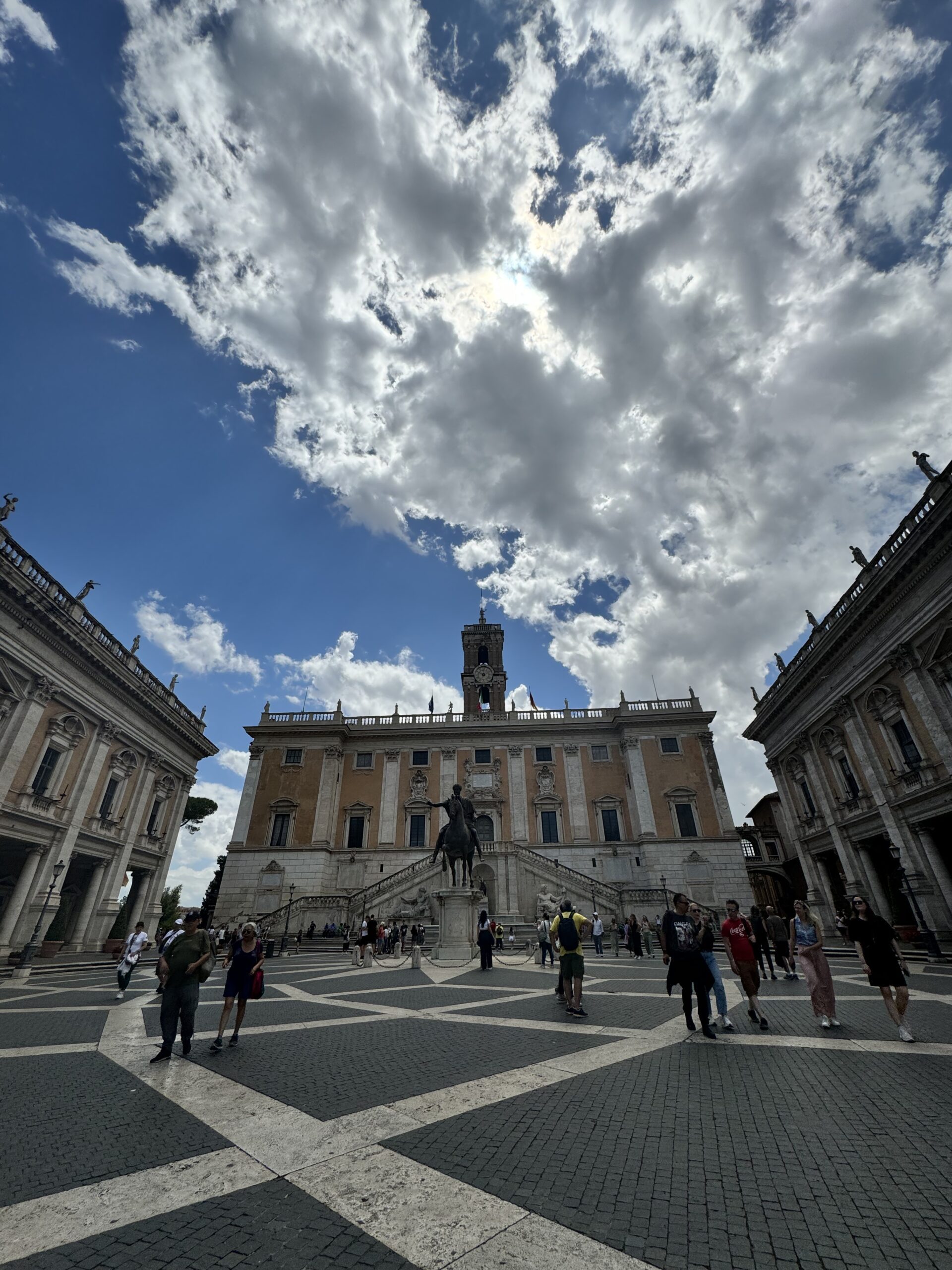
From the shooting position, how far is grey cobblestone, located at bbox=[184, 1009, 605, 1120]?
4879 millimetres

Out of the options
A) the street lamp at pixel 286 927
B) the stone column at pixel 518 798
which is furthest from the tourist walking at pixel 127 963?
the stone column at pixel 518 798

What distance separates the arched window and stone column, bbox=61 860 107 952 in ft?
67.8

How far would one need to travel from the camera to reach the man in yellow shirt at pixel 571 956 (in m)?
8.27

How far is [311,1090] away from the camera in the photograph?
491 centimetres

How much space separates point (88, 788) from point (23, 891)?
14.1 ft

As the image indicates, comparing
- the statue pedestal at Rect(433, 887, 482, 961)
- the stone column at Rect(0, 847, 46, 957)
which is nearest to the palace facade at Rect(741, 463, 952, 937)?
the statue pedestal at Rect(433, 887, 482, 961)

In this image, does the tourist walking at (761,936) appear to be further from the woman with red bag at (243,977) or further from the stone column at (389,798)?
the stone column at (389,798)

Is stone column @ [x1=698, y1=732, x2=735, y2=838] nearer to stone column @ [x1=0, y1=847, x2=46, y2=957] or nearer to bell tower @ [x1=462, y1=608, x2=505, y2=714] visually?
bell tower @ [x1=462, y1=608, x2=505, y2=714]

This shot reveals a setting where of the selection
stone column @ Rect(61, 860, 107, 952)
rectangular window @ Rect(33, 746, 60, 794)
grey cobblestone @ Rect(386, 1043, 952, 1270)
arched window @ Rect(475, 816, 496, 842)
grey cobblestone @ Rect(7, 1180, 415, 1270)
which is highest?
arched window @ Rect(475, 816, 496, 842)

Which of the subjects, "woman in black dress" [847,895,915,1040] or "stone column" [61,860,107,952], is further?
"stone column" [61,860,107,952]

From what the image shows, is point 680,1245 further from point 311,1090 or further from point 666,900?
point 666,900

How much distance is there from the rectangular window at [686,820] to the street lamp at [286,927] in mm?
24275

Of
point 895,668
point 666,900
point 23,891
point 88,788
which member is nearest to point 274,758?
point 88,788

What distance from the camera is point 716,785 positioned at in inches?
1443
